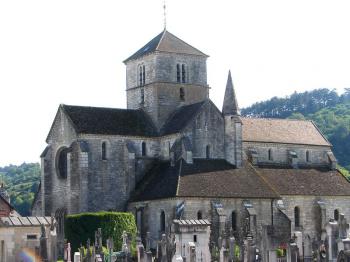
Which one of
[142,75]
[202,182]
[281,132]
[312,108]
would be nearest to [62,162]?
[142,75]

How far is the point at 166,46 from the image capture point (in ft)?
261

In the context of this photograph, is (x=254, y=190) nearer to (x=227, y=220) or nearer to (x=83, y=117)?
(x=227, y=220)

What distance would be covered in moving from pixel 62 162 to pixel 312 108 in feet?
349

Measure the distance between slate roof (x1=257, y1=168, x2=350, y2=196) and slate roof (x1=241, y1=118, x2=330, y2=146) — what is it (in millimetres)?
3159

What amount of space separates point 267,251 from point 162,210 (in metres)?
31.6

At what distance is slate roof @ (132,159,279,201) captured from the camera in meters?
69.5

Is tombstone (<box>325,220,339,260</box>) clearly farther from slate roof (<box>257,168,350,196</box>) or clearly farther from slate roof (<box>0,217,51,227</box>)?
slate roof (<box>257,168,350,196</box>)

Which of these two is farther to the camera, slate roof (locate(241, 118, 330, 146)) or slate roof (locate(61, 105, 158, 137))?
slate roof (locate(241, 118, 330, 146))

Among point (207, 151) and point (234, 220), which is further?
point (207, 151)

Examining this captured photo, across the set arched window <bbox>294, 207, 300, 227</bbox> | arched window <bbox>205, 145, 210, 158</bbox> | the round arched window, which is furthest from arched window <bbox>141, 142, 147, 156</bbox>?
arched window <bbox>294, 207, 300, 227</bbox>

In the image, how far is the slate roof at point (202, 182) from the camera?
69.5 m

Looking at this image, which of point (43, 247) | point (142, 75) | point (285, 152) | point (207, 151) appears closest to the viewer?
point (43, 247)

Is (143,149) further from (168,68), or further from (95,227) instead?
(95,227)

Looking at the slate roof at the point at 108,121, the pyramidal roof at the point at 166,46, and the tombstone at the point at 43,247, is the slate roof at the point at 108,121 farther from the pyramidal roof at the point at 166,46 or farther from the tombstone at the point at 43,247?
the tombstone at the point at 43,247
